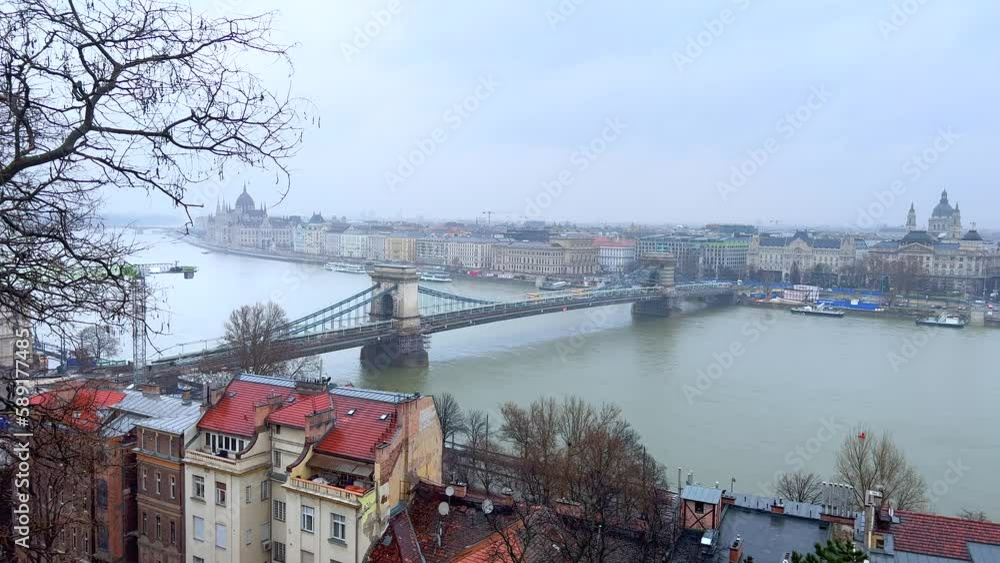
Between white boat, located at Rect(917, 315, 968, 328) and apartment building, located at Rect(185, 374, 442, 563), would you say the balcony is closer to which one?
apartment building, located at Rect(185, 374, 442, 563)

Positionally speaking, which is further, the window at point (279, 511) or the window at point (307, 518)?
the window at point (279, 511)

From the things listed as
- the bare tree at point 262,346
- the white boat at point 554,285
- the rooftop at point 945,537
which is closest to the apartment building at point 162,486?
the rooftop at point 945,537

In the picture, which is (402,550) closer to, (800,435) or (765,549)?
(765,549)

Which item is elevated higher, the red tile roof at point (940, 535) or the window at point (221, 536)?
the red tile roof at point (940, 535)

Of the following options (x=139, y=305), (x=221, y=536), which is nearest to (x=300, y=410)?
(x=221, y=536)

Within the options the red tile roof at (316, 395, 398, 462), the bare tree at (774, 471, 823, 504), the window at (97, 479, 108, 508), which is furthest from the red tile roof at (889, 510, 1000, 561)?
the window at (97, 479, 108, 508)

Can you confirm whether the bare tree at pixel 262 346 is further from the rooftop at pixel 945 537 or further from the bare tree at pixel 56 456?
the rooftop at pixel 945 537

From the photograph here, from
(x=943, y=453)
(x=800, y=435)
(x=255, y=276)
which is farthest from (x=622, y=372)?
(x=255, y=276)

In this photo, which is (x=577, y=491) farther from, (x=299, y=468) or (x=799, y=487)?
(x=799, y=487)

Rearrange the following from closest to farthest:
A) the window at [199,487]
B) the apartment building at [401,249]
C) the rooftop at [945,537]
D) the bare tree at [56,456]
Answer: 1. the bare tree at [56,456]
2. the rooftop at [945,537]
3. the window at [199,487]
4. the apartment building at [401,249]
